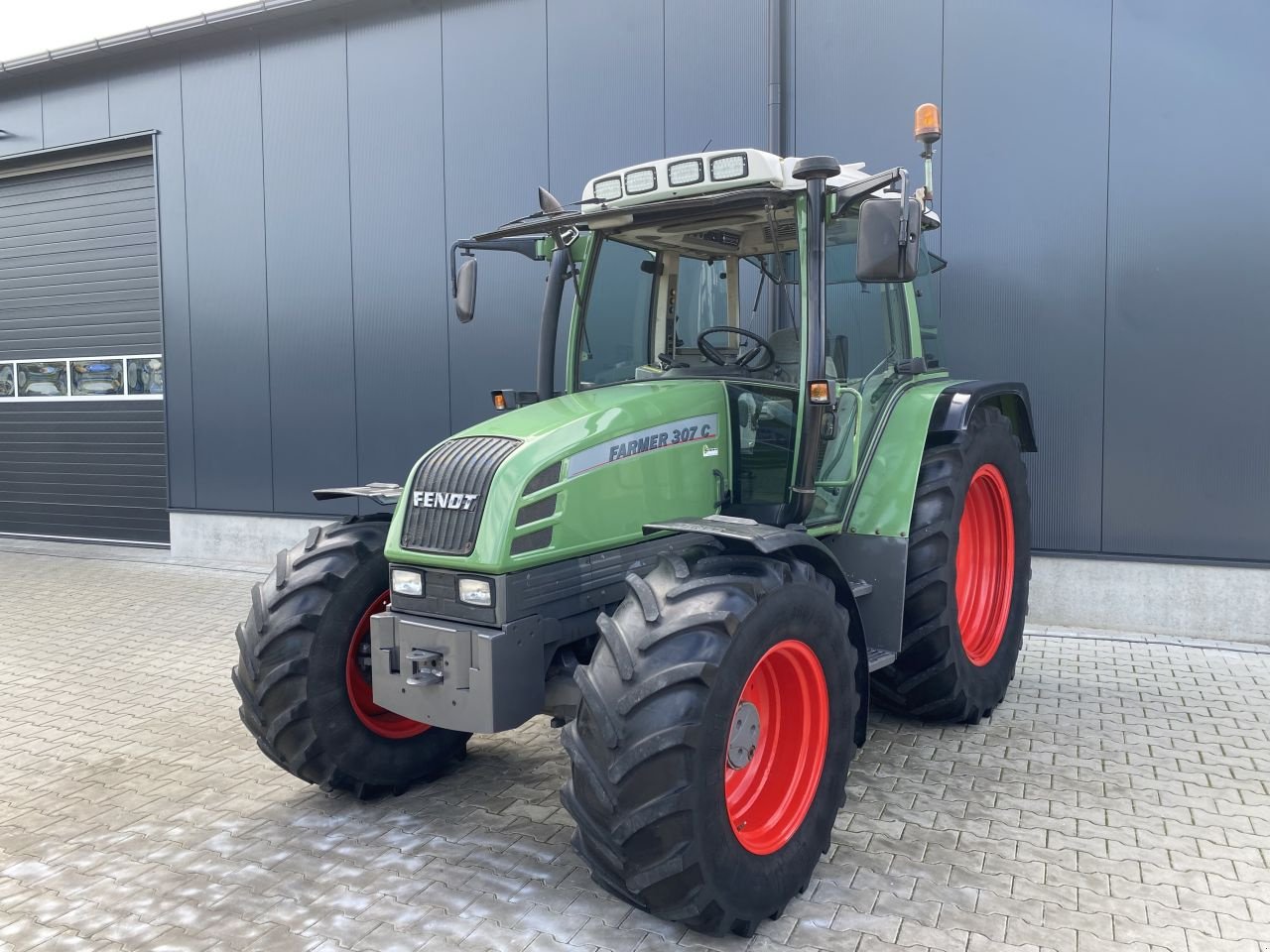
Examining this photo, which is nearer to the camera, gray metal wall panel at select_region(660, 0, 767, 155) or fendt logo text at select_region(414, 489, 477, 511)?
fendt logo text at select_region(414, 489, 477, 511)

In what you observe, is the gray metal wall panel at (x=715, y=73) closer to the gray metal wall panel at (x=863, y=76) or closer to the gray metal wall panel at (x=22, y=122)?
the gray metal wall panel at (x=863, y=76)

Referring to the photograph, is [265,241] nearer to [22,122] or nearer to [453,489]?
[22,122]

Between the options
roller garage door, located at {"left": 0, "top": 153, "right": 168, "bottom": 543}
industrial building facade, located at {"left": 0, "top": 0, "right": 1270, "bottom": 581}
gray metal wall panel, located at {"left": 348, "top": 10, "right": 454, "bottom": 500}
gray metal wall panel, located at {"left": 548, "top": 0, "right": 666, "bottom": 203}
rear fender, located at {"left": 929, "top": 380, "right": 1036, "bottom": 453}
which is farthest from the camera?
roller garage door, located at {"left": 0, "top": 153, "right": 168, "bottom": 543}

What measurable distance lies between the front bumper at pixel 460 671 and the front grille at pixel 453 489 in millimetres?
268

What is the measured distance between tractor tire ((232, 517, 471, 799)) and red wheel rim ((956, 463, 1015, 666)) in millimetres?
2734

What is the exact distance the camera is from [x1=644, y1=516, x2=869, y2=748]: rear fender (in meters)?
2.96

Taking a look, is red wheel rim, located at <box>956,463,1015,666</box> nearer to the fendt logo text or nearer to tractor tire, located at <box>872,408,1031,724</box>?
tractor tire, located at <box>872,408,1031,724</box>

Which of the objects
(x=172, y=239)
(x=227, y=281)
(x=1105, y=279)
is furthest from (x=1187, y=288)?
(x=172, y=239)

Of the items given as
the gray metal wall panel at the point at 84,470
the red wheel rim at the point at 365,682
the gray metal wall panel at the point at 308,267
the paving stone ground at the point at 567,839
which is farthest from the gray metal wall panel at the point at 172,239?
the red wheel rim at the point at 365,682

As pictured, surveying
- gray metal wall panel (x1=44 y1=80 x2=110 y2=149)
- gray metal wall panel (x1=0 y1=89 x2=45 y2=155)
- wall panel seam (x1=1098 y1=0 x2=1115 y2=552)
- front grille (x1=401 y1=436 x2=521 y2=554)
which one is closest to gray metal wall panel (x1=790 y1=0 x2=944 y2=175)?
wall panel seam (x1=1098 y1=0 x2=1115 y2=552)

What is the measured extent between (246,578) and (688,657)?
6934 mm

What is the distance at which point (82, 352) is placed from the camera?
10.5 m

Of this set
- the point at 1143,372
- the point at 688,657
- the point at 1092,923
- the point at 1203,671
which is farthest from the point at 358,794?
the point at 1143,372

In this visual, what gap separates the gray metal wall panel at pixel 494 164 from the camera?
305 inches
